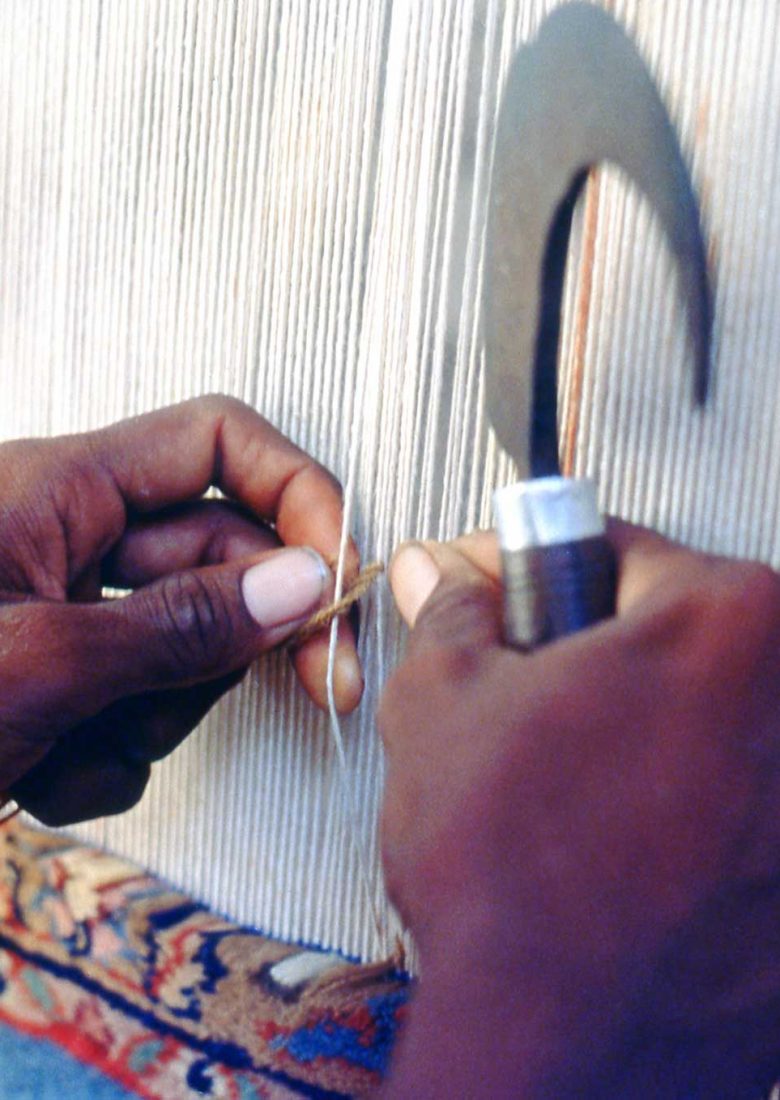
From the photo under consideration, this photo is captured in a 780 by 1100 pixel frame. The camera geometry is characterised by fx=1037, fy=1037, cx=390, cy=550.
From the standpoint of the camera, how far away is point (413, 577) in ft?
1.83

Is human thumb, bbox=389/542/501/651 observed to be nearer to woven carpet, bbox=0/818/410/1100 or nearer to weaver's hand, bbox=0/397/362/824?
weaver's hand, bbox=0/397/362/824

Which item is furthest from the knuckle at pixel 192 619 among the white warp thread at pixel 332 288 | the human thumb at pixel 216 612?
the white warp thread at pixel 332 288

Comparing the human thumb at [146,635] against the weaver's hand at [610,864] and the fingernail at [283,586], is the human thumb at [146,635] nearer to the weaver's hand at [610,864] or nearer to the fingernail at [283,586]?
the fingernail at [283,586]

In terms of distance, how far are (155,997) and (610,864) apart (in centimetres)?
50

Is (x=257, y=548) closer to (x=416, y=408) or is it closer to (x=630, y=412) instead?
(x=416, y=408)

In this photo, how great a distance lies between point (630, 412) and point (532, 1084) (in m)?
0.35

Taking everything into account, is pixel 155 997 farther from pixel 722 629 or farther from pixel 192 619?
pixel 722 629

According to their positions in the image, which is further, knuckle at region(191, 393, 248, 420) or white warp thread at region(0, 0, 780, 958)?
knuckle at region(191, 393, 248, 420)

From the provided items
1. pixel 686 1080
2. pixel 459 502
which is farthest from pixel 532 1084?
pixel 459 502

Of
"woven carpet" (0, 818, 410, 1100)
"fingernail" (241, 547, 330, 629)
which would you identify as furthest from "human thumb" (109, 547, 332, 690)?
"woven carpet" (0, 818, 410, 1100)

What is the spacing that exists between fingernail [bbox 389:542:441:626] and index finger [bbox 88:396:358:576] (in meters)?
0.10

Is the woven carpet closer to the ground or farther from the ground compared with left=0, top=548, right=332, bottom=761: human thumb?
closer to the ground

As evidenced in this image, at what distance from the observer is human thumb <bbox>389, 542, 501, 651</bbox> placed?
1.55 ft

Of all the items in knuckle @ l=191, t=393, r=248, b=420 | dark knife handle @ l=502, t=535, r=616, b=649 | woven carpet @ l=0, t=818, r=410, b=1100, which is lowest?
woven carpet @ l=0, t=818, r=410, b=1100
